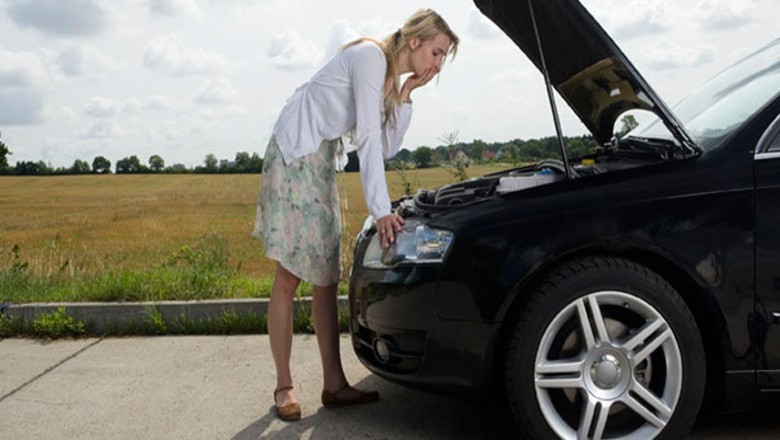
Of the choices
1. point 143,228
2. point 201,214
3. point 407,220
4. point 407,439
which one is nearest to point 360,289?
point 407,220

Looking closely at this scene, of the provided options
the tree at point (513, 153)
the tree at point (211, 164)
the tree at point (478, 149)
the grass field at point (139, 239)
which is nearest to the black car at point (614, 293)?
the tree at point (513, 153)

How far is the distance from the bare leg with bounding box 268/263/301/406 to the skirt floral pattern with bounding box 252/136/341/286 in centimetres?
11

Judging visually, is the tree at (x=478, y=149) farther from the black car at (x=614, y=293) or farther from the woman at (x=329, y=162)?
the black car at (x=614, y=293)

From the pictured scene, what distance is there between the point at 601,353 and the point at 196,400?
2.04m

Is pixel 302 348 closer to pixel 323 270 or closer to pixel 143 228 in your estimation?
pixel 323 270

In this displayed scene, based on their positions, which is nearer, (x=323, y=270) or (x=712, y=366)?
(x=712, y=366)

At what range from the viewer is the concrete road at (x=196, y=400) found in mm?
3520

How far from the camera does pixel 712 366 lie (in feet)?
10.2

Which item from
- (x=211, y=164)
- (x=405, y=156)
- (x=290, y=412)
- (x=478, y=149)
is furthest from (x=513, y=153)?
(x=211, y=164)

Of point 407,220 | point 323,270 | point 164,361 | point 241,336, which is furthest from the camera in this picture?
point 241,336

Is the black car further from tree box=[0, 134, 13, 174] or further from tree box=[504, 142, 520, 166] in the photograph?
tree box=[0, 134, 13, 174]

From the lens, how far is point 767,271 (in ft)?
9.65

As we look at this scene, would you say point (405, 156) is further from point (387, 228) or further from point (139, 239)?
point (139, 239)

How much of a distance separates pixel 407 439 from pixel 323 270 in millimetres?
857
